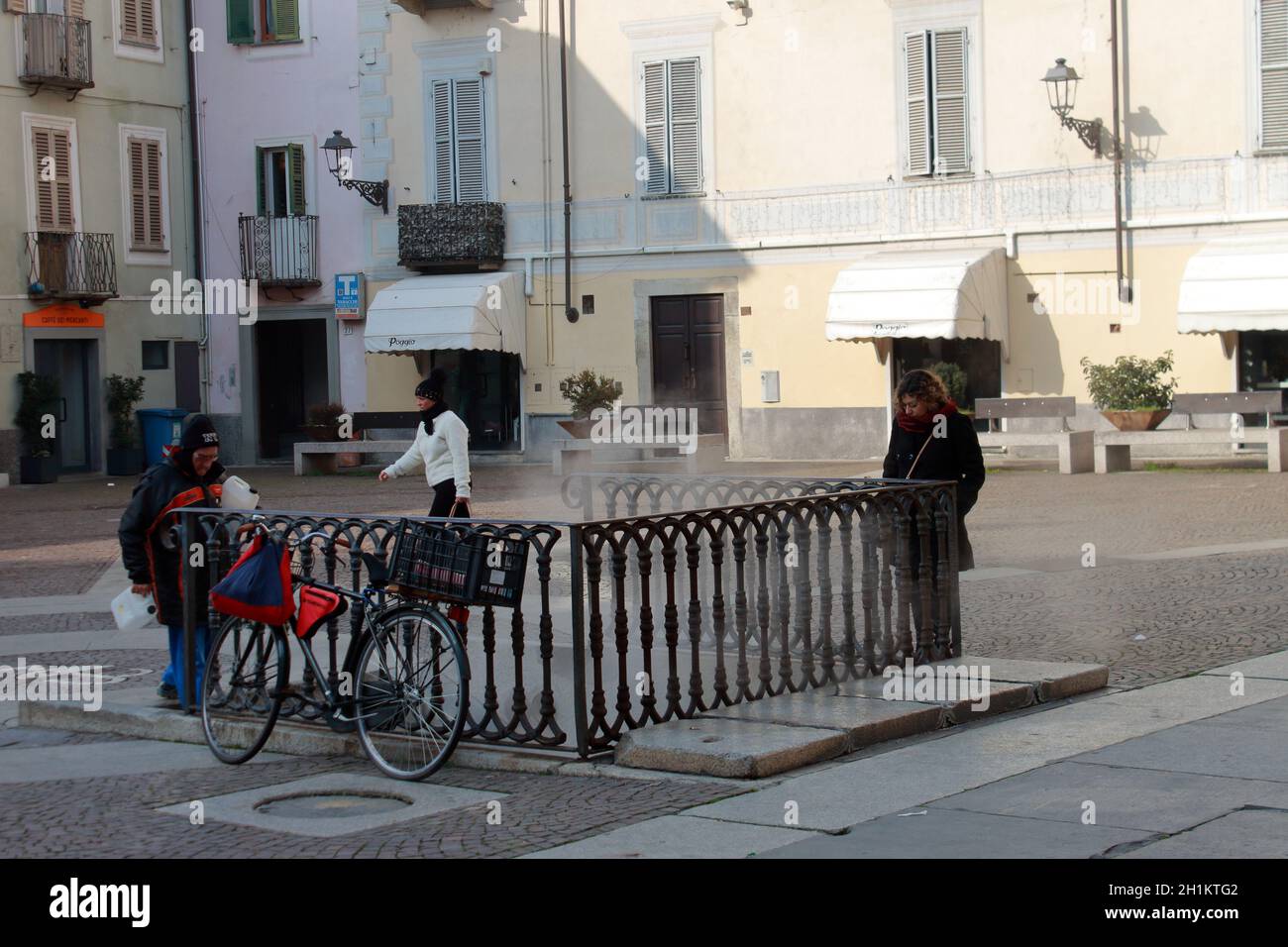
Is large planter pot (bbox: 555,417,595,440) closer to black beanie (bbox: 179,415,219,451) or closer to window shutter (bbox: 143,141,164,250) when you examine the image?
window shutter (bbox: 143,141,164,250)

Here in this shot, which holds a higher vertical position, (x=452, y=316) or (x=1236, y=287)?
(x=452, y=316)

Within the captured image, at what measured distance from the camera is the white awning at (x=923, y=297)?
2506 centimetres

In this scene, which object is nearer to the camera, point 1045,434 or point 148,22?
point 1045,434

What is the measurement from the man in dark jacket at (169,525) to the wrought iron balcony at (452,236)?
21128 millimetres

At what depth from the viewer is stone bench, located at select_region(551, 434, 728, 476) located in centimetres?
2556

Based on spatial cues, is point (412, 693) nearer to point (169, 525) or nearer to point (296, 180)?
point (169, 525)

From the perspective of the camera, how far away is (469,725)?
764 centimetres

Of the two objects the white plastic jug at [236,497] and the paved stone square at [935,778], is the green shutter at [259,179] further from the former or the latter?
the white plastic jug at [236,497]

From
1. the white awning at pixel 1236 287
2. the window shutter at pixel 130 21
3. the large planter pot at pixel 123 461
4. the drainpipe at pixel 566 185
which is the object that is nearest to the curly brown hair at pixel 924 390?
the white awning at pixel 1236 287

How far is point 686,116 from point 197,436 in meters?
20.7

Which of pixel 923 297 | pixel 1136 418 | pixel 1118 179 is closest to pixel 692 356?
pixel 923 297

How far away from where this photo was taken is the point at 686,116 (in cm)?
2841

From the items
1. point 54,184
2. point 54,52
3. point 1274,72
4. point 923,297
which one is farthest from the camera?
point 54,184

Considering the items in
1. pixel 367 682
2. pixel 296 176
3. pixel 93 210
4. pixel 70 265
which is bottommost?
pixel 367 682
